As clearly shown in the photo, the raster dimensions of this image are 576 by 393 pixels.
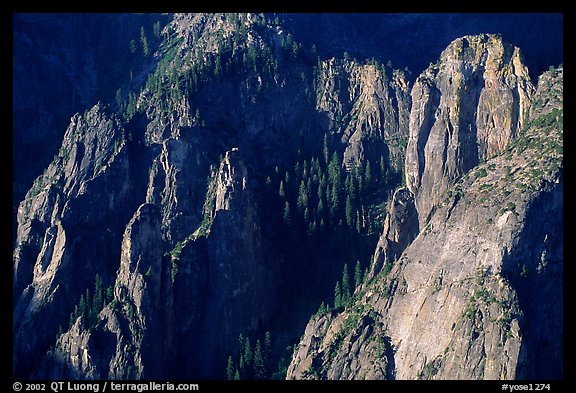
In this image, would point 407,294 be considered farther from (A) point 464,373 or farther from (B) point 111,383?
(B) point 111,383

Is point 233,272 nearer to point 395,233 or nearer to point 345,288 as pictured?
point 345,288

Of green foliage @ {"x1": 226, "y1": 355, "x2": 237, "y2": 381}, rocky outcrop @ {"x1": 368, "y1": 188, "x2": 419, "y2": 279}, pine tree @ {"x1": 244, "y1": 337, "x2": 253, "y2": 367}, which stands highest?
rocky outcrop @ {"x1": 368, "y1": 188, "x2": 419, "y2": 279}

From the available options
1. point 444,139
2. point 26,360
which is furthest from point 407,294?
point 26,360

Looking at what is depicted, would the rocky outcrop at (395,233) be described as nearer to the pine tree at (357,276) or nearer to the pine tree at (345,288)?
the pine tree at (357,276)

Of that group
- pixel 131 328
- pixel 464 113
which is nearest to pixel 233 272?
pixel 131 328

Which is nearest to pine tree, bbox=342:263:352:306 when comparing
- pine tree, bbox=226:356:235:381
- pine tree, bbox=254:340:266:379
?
pine tree, bbox=254:340:266:379

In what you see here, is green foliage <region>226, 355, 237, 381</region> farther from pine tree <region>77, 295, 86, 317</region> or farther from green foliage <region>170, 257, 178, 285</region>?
pine tree <region>77, 295, 86, 317</region>

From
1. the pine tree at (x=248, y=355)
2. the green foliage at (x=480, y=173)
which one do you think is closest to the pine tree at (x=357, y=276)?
the pine tree at (x=248, y=355)
